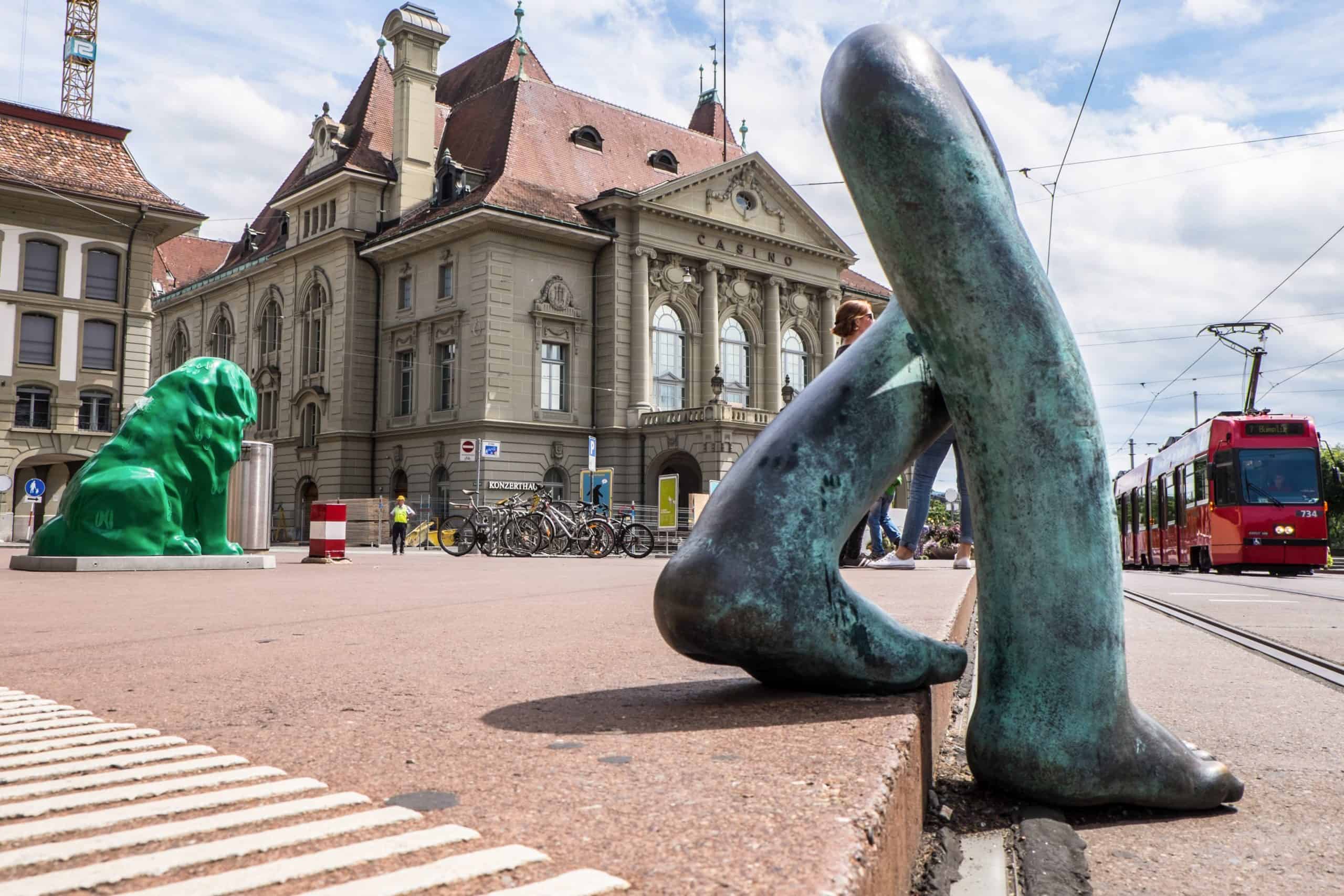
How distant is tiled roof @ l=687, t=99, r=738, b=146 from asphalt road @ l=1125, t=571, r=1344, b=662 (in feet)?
125

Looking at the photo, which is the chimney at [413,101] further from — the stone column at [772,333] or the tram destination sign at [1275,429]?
the tram destination sign at [1275,429]

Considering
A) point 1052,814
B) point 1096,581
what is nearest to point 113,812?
point 1052,814

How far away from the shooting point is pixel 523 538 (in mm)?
19875

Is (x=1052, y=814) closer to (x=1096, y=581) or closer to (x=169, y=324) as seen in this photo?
(x=1096, y=581)

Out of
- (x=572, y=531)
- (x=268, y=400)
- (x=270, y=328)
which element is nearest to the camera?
(x=572, y=531)

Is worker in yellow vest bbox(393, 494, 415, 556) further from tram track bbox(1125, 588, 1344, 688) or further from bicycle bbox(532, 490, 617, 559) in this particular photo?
tram track bbox(1125, 588, 1344, 688)

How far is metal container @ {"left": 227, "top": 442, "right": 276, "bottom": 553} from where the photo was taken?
51.6 ft

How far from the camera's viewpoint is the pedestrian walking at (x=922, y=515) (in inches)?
316

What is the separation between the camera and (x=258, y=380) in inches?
1725

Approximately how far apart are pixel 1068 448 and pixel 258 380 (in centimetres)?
4515

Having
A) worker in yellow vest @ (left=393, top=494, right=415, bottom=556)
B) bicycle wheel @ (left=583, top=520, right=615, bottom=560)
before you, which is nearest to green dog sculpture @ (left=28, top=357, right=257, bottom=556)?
bicycle wheel @ (left=583, top=520, right=615, bottom=560)

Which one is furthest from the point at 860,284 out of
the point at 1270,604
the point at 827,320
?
the point at 1270,604

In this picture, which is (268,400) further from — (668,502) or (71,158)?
(668,502)

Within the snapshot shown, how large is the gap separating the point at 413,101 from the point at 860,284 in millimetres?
19123
